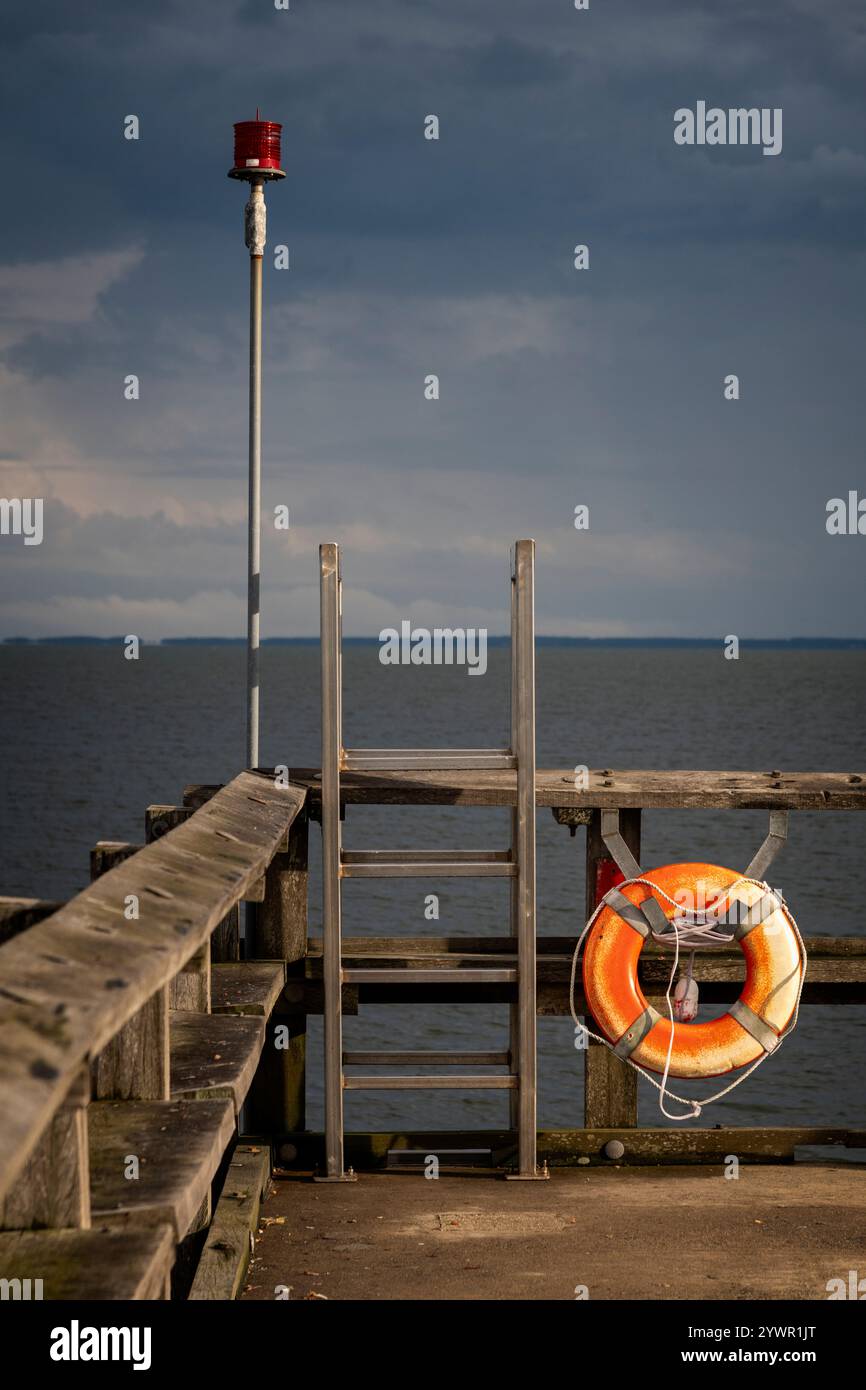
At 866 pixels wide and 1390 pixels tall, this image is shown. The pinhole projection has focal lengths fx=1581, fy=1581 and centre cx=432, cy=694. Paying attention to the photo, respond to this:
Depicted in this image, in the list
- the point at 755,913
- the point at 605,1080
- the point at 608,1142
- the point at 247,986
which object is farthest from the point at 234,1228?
the point at 755,913

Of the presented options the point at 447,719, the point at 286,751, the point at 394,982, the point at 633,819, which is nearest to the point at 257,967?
the point at 394,982

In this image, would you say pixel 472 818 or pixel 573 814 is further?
pixel 472 818

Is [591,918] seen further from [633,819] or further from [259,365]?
[259,365]

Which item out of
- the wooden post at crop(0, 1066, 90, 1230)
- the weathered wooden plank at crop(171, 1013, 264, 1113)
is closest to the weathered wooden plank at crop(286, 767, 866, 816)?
the weathered wooden plank at crop(171, 1013, 264, 1113)

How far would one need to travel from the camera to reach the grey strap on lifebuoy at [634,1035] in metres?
5.44

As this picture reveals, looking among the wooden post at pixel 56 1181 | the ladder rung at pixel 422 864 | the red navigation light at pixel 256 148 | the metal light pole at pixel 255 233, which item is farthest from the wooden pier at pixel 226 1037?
the red navigation light at pixel 256 148

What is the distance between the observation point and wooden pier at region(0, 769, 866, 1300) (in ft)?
6.72

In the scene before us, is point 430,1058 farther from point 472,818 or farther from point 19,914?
point 472,818

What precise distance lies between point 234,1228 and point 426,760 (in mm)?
1675

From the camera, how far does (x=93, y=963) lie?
209 centimetres

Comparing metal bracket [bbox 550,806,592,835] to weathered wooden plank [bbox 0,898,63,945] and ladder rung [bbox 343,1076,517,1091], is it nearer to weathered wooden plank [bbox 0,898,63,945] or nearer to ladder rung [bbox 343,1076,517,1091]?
ladder rung [bbox 343,1076,517,1091]

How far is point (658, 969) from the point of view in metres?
5.75

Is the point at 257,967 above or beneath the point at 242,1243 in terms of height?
above

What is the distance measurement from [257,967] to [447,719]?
230ft
